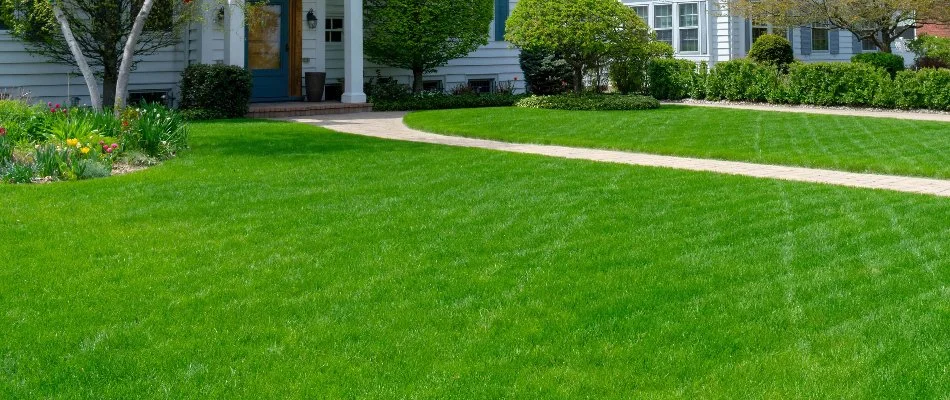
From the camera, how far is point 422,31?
66.2ft

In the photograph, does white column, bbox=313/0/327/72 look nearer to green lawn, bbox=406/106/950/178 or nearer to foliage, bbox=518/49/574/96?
green lawn, bbox=406/106/950/178

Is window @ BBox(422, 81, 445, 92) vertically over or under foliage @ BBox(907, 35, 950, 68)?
under

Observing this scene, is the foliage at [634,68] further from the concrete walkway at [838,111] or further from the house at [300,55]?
the house at [300,55]

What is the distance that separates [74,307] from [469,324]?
2.00m

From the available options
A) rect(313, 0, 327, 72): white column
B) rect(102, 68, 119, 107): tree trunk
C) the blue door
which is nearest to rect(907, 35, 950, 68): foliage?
rect(313, 0, 327, 72): white column

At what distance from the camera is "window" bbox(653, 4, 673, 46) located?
27562mm

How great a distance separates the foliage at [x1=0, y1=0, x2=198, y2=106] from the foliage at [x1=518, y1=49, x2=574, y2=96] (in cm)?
819

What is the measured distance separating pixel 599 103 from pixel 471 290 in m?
13.9

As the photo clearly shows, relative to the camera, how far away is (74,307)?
5441mm

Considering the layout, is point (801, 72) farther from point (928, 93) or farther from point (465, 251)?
point (465, 251)

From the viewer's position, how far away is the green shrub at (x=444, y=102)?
2000 cm

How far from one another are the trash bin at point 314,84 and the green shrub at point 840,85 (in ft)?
28.6

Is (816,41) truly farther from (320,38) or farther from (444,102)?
(320,38)

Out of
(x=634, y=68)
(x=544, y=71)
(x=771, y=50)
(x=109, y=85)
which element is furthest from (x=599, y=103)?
(x=109, y=85)
